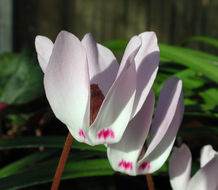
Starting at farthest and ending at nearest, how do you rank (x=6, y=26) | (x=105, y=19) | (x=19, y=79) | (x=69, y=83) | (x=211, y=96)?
(x=105, y=19) < (x=6, y=26) < (x=19, y=79) < (x=211, y=96) < (x=69, y=83)

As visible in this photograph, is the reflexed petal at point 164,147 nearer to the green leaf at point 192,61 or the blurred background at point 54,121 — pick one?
the blurred background at point 54,121

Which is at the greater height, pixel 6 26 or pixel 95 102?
pixel 95 102

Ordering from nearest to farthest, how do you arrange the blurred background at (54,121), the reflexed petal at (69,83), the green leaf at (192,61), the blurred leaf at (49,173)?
→ the reflexed petal at (69,83) → the blurred leaf at (49,173) → the blurred background at (54,121) → the green leaf at (192,61)

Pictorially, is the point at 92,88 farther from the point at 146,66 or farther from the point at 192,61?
the point at 192,61

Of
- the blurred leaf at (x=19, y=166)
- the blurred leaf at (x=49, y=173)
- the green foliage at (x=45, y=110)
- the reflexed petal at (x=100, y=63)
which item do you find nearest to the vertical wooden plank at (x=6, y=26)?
the green foliage at (x=45, y=110)

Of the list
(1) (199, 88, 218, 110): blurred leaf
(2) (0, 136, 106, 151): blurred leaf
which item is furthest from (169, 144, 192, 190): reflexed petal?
(1) (199, 88, 218, 110): blurred leaf

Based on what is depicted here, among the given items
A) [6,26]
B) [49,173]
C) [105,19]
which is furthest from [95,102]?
[105,19]

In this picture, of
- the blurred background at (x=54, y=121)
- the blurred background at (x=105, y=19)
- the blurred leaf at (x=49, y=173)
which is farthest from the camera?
the blurred background at (x=105, y=19)

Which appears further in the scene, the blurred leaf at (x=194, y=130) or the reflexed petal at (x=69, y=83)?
the blurred leaf at (x=194, y=130)
